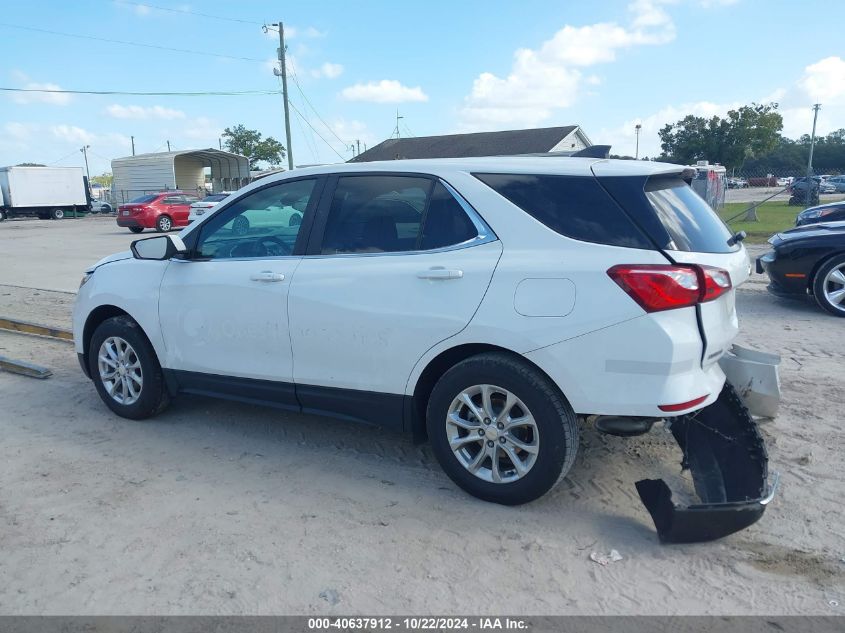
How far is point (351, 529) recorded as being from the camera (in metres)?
3.47

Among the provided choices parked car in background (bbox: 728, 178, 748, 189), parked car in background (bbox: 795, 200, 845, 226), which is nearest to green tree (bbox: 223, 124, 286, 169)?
parked car in background (bbox: 728, 178, 748, 189)

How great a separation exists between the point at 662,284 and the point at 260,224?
258cm

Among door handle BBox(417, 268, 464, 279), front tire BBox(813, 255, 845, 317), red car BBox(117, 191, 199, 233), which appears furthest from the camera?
red car BBox(117, 191, 199, 233)

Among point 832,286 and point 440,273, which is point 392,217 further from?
point 832,286

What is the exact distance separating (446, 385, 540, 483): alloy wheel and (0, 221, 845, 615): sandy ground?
8.6 inches

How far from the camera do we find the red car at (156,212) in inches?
1025

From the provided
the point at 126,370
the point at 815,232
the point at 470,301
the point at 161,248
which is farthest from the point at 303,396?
the point at 815,232

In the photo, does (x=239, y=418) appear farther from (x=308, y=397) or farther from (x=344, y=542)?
(x=344, y=542)

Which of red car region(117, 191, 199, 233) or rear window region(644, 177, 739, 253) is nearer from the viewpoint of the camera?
rear window region(644, 177, 739, 253)

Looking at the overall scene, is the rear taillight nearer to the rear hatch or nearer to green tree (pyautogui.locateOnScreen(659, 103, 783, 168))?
the rear hatch

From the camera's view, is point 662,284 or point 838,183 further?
point 838,183

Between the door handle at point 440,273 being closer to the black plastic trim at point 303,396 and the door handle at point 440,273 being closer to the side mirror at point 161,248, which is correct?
the black plastic trim at point 303,396

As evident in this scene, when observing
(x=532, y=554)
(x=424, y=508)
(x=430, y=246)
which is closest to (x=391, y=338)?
(x=430, y=246)

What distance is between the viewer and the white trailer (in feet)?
126
